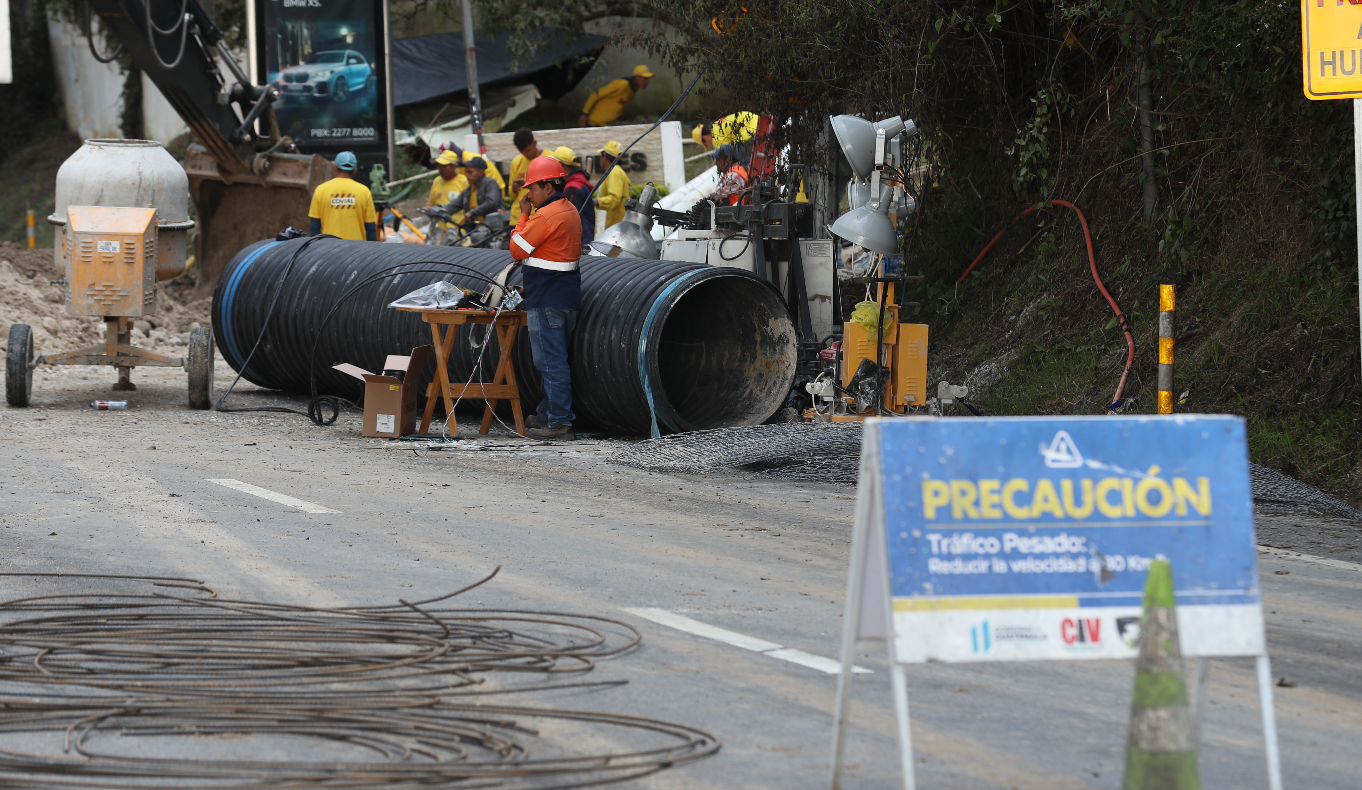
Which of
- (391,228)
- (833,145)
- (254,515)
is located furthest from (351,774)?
(391,228)

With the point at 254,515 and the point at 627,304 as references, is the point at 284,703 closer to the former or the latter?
the point at 254,515

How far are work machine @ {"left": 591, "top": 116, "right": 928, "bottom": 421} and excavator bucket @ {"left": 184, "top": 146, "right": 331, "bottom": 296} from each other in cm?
753

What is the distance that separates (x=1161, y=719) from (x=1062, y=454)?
700mm

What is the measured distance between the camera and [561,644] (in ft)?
16.9

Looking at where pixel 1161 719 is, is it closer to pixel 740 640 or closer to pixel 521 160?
pixel 740 640

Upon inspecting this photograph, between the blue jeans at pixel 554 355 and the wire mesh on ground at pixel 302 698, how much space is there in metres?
5.88

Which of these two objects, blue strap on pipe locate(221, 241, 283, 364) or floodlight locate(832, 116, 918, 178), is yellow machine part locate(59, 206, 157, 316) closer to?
blue strap on pipe locate(221, 241, 283, 364)

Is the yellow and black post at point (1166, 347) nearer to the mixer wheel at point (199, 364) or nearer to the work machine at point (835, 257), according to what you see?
the work machine at point (835, 257)

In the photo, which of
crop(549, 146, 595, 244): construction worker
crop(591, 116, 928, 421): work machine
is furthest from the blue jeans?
crop(549, 146, 595, 244): construction worker

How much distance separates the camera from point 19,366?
42.1ft

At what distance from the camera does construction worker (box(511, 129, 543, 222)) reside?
51.5 ft

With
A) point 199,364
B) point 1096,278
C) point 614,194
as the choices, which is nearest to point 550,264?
point 199,364

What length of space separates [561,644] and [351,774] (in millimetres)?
1491

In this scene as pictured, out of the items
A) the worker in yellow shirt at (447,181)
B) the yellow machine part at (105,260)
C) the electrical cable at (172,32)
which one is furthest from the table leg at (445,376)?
the electrical cable at (172,32)
